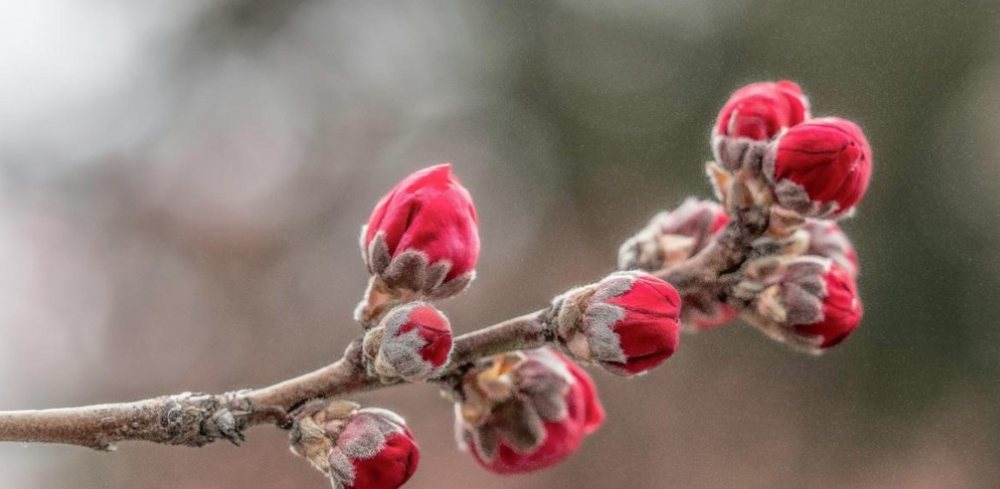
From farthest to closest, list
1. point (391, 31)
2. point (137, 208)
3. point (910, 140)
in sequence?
1. point (391, 31)
2. point (910, 140)
3. point (137, 208)

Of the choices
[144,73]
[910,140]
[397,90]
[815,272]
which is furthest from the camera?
[397,90]

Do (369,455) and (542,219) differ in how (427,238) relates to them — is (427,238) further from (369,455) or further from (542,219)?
(542,219)

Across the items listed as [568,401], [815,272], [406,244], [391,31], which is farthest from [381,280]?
[391,31]

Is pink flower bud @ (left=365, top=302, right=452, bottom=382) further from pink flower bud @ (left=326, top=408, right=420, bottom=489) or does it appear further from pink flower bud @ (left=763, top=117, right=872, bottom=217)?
pink flower bud @ (left=763, top=117, right=872, bottom=217)

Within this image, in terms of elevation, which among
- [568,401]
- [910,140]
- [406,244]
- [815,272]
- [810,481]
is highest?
[406,244]

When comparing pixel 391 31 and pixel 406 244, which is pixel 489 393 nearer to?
pixel 406 244

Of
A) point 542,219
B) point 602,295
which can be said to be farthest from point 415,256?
point 542,219

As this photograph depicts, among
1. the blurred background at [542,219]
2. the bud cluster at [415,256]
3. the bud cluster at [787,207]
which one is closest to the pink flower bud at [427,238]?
the bud cluster at [415,256]
